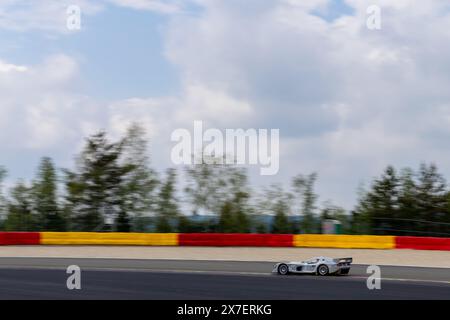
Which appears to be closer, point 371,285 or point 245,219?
point 371,285

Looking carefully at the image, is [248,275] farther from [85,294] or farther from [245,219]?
[245,219]

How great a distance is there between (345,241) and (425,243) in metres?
3.09

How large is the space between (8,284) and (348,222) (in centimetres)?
1907

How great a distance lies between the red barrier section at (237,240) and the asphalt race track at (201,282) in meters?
5.72

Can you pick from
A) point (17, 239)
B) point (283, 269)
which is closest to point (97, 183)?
point (17, 239)

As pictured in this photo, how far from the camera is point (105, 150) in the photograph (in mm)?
49031

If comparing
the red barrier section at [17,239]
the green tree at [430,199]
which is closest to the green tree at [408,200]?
the green tree at [430,199]

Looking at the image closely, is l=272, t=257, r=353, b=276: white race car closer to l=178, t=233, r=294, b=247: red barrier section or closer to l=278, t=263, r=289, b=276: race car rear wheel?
l=278, t=263, r=289, b=276: race car rear wheel

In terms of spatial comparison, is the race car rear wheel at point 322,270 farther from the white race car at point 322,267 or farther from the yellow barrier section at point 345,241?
the yellow barrier section at point 345,241

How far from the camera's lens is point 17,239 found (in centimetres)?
3044

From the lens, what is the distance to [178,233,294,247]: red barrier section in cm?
2941

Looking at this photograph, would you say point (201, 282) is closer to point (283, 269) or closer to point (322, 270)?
point (283, 269)

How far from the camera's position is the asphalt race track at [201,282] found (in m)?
14.6
